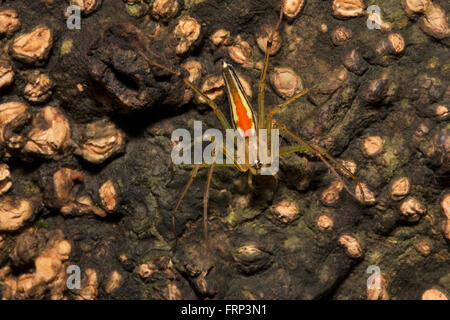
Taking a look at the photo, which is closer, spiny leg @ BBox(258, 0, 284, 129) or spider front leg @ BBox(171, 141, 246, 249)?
spider front leg @ BBox(171, 141, 246, 249)

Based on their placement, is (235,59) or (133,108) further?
(235,59)

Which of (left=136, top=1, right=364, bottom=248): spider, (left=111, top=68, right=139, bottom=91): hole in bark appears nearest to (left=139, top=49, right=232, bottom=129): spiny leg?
(left=136, top=1, right=364, bottom=248): spider

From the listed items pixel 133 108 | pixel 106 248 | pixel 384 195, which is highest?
pixel 133 108

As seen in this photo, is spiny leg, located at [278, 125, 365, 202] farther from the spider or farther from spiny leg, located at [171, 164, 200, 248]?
spiny leg, located at [171, 164, 200, 248]

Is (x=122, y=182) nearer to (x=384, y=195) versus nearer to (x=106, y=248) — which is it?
(x=106, y=248)

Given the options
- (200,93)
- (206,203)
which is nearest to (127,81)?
(200,93)

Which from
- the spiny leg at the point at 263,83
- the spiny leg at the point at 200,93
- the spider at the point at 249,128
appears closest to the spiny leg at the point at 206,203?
the spider at the point at 249,128

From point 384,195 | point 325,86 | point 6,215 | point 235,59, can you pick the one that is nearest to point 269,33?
point 235,59

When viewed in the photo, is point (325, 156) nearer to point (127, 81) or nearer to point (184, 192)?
point (184, 192)
